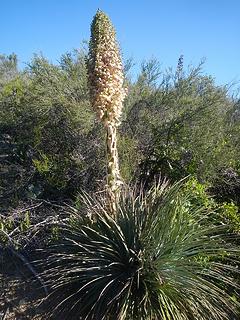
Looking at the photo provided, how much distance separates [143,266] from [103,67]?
86.5 inches

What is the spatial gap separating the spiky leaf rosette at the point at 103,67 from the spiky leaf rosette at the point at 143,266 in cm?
121

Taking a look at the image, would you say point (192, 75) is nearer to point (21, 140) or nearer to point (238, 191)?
point (238, 191)

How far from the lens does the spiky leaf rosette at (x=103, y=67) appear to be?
464 centimetres

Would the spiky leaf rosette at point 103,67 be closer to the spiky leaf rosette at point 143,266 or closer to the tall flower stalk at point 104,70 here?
the tall flower stalk at point 104,70

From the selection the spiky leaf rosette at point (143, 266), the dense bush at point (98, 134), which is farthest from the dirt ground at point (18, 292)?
the dense bush at point (98, 134)

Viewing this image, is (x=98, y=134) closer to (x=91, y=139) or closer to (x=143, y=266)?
(x=91, y=139)

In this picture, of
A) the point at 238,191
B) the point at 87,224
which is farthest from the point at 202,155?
the point at 87,224

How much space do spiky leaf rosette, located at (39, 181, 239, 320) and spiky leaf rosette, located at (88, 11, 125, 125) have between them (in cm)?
121

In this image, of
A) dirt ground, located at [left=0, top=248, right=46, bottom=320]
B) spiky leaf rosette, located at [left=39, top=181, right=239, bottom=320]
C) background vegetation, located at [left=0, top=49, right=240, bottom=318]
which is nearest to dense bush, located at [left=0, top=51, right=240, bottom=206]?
background vegetation, located at [left=0, top=49, right=240, bottom=318]

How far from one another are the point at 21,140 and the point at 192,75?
13.2 feet

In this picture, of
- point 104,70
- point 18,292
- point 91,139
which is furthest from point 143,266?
point 91,139

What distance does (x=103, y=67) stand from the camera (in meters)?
4.64

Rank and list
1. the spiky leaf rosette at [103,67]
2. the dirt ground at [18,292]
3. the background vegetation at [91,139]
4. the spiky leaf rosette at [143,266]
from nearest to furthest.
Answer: the spiky leaf rosette at [143,266] → the spiky leaf rosette at [103,67] → the dirt ground at [18,292] → the background vegetation at [91,139]

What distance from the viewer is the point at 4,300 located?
5336mm
